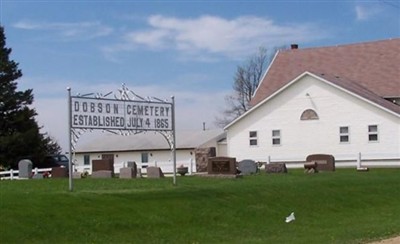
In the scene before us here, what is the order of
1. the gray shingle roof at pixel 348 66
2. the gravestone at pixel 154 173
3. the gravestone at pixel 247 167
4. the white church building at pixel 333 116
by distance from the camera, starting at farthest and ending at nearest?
the gray shingle roof at pixel 348 66 → the white church building at pixel 333 116 → the gravestone at pixel 247 167 → the gravestone at pixel 154 173

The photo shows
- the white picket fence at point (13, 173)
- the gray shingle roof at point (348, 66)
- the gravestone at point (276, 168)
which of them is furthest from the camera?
the gray shingle roof at point (348, 66)

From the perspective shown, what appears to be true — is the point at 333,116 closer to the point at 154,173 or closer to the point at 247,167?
the point at 247,167

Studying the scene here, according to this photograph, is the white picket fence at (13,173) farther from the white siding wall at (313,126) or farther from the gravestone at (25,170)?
the white siding wall at (313,126)

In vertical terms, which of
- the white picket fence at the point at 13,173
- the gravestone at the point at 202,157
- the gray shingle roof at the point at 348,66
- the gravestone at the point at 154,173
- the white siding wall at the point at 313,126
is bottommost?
the gravestone at the point at 154,173

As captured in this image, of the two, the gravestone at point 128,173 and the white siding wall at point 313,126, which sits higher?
the white siding wall at point 313,126

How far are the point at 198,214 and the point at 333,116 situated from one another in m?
31.1

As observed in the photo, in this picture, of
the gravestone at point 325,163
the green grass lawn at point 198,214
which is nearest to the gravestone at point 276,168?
the gravestone at point 325,163

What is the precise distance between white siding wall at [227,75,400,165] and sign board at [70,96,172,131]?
23760 millimetres

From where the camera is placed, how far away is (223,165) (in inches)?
1357

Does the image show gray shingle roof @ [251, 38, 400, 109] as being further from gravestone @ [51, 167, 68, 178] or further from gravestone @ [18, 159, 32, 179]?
gravestone @ [18, 159, 32, 179]

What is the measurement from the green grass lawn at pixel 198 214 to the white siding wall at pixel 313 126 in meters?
20.6

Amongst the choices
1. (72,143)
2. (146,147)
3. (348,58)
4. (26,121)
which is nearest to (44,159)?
(26,121)

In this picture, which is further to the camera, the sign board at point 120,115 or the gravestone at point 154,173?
the gravestone at point 154,173

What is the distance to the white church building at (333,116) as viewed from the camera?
50250 mm
